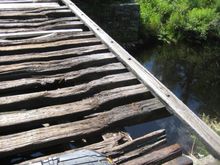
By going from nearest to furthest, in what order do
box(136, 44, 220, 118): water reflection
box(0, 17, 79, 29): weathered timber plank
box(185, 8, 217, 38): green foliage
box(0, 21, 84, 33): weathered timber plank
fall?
box(0, 21, 84, 33): weathered timber plank, box(0, 17, 79, 29): weathered timber plank, box(136, 44, 220, 118): water reflection, box(185, 8, 217, 38): green foliage

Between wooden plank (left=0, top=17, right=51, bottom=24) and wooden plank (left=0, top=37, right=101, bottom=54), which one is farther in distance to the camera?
wooden plank (left=0, top=17, right=51, bottom=24)

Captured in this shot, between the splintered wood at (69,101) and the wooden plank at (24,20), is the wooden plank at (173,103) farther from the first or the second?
the wooden plank at (24,20)

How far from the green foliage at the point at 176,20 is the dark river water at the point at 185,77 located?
43 centimetres

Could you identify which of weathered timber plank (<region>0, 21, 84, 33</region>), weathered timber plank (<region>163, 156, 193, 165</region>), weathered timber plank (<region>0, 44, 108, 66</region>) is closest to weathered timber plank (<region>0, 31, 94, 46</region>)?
weathered timber plank (<region>0, 21, 84, 33</region>)

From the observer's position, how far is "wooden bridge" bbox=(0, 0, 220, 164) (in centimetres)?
271

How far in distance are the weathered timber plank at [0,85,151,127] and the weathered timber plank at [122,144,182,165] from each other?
0.58m

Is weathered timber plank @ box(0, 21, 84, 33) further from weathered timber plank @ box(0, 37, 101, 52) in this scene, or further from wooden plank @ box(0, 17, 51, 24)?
weathered timber plank @ box(0, 37, 101, 52)

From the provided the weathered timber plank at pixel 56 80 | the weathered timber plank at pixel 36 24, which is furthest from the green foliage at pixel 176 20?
the weathered timber plank at pixel 56 80

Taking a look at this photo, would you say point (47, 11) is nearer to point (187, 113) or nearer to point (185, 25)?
point (187, 113)

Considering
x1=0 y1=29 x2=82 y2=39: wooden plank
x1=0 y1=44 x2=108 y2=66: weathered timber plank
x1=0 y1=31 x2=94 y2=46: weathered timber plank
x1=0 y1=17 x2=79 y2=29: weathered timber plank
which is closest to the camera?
x1=0 y1=44 x2=108 y2=66: weathered timber plank

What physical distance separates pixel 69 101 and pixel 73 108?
185 millimetres

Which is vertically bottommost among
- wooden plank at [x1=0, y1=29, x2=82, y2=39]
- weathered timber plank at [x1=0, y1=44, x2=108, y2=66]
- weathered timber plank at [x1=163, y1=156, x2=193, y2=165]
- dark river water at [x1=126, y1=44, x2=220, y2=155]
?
dark river water at [x1=126, y1=44, x2=220, y2=155]

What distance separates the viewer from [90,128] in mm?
2893

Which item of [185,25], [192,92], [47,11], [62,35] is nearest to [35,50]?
[62,35]
